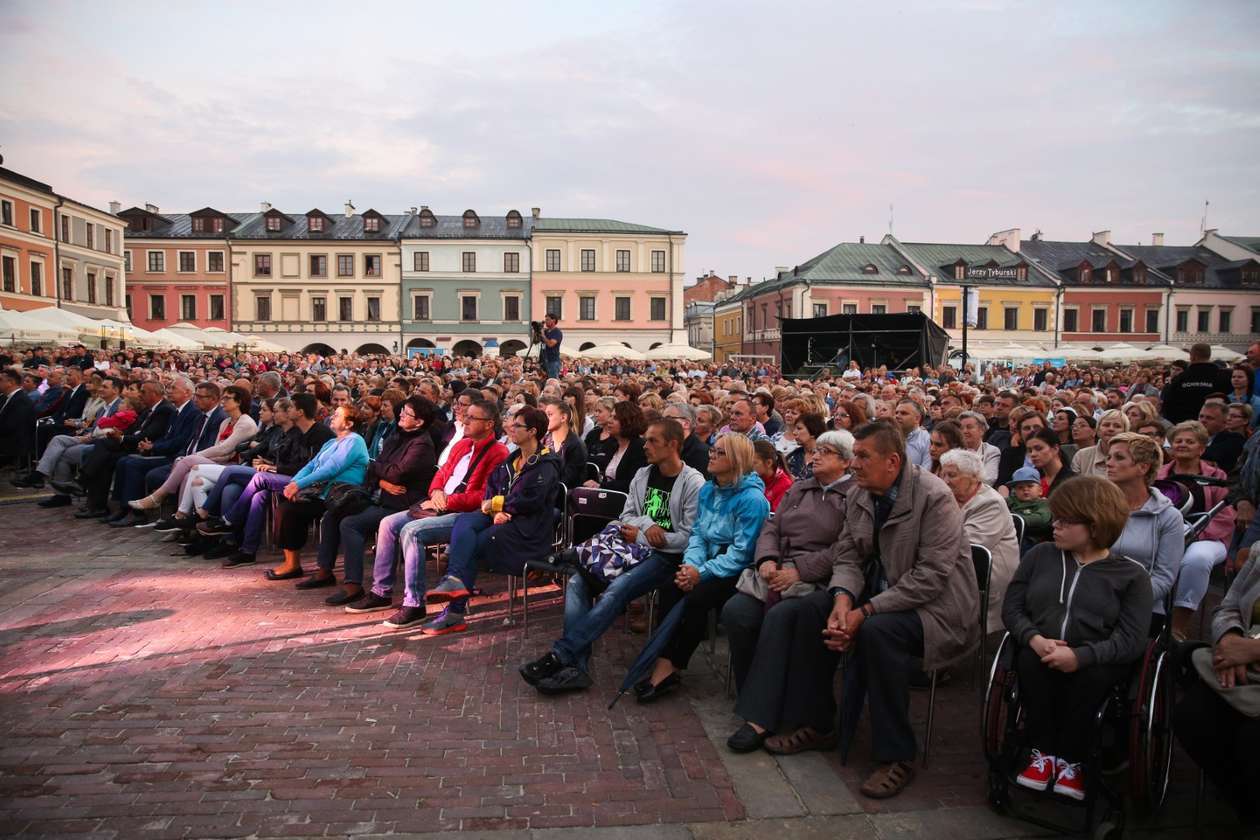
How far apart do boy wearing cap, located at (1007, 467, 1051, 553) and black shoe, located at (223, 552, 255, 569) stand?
6.55 meters

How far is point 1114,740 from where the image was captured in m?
3.69

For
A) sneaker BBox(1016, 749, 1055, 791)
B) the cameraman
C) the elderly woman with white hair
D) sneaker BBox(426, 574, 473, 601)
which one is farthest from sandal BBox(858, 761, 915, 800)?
the cameraman

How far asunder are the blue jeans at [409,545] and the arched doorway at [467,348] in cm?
4946

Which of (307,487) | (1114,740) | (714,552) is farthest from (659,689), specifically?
(307,487)

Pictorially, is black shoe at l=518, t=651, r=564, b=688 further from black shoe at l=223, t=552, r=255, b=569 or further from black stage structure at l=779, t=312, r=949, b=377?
black stage structure at l=779, t=312, r=949, b=377

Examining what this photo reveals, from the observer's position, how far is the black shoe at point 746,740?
402 centimetres

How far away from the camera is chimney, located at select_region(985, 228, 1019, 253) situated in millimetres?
54625

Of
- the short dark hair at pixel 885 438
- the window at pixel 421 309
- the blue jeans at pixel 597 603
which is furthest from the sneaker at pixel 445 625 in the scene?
the window at pixel 421 309

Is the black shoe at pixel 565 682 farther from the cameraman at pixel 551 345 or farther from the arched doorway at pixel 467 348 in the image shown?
the arched doorway at pixel 467 348

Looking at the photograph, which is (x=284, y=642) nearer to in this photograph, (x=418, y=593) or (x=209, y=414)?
(x=418, y=593)

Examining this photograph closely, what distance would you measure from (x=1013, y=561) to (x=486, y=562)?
358cm

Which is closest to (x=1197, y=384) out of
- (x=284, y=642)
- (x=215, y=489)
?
(x=284, y=642)

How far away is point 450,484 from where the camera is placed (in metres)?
6.65

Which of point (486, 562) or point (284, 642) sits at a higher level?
point (486, 562)
